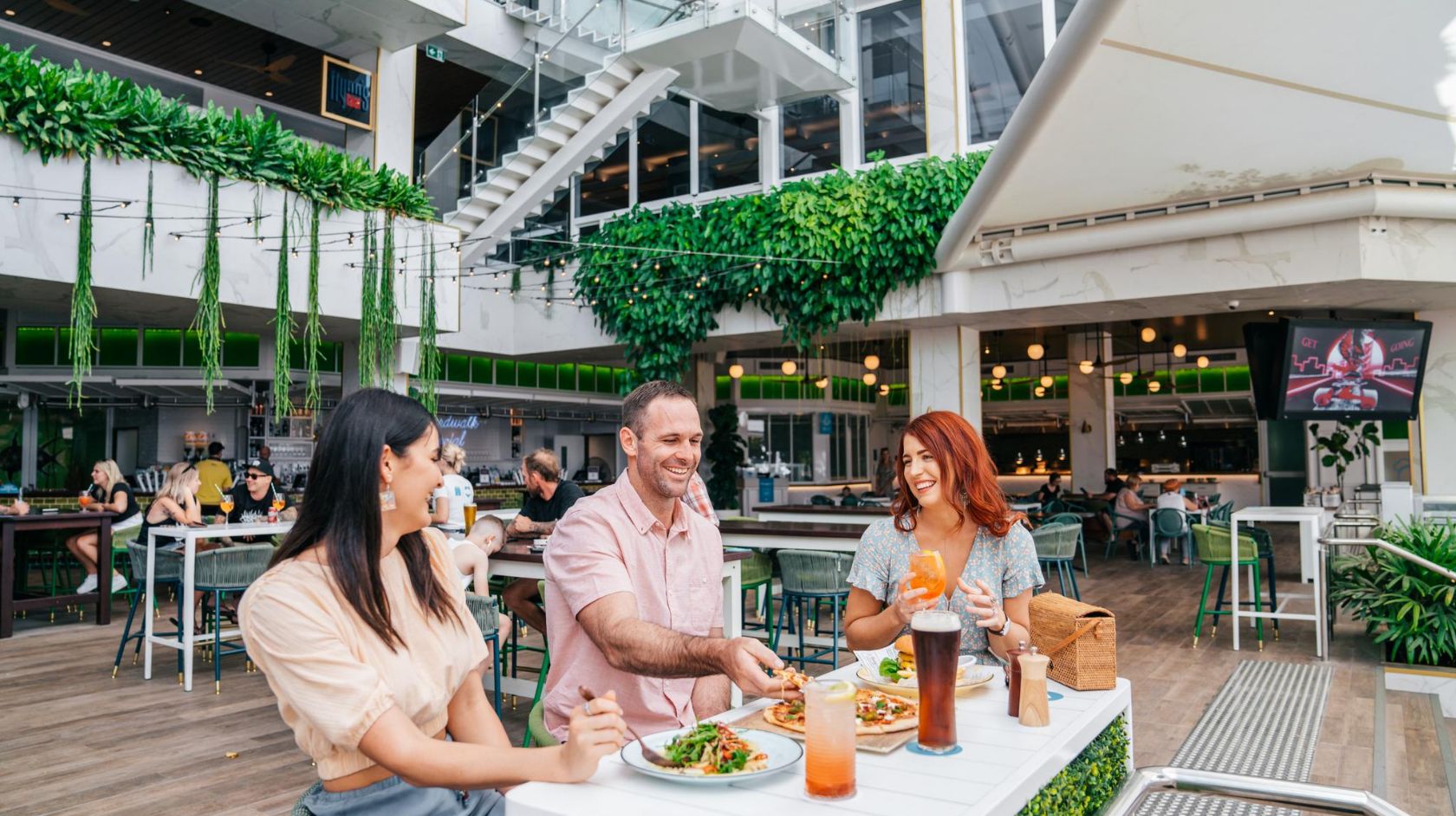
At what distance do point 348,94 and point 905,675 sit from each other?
377 inches

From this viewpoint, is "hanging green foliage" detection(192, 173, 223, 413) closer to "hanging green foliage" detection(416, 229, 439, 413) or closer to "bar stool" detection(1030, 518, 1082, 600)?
"hanging green foliage" detection(416, 229, 439, 413)

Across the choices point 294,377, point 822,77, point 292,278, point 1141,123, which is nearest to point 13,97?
point 292,278

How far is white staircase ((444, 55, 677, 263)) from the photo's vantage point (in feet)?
30.6

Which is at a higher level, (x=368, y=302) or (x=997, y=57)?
(x=997, y=57)

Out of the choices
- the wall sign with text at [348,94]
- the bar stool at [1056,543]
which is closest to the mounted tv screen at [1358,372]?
the bar stool at [1056,543]

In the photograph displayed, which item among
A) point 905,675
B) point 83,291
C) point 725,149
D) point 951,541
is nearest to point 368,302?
point 83,291

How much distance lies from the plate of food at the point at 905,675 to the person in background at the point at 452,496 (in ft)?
14.6

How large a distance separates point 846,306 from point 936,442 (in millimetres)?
7286

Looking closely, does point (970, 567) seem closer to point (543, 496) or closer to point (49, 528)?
point (543, 496)

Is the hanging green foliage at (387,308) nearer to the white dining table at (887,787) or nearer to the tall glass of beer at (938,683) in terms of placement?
the white dining table at (887,787)

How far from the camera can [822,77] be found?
9.56 metres

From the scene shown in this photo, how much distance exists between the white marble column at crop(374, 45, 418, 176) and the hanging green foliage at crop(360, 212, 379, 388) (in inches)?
59.8

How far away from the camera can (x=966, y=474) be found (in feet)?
8.40

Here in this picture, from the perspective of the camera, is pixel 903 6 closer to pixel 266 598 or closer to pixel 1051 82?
pixel 1051 82
